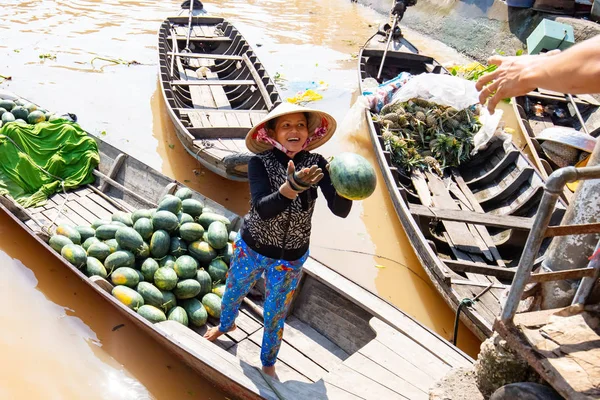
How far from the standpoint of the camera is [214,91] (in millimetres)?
8742

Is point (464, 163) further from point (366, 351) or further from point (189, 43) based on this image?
point (189, 43)

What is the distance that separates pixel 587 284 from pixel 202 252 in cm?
318

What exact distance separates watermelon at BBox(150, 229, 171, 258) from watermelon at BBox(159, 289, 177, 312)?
38 centimetres

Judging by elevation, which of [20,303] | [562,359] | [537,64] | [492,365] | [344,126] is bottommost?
[20,303]

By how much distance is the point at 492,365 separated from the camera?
2.54m

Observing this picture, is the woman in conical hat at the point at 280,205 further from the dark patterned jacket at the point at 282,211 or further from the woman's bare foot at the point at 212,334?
the woman's bare foot at the point at 212,334

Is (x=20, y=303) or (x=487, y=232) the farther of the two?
(x=487, y=232)

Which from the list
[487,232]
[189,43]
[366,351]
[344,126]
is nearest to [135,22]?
[189,43]

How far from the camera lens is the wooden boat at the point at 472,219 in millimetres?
4852

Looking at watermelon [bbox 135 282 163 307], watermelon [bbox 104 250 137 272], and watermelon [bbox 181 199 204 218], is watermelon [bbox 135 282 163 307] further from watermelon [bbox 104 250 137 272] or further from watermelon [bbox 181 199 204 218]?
watermelon [bbox 181 199 204 218]

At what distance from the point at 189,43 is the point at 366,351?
886cm

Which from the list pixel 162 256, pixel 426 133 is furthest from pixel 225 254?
pixel 426 133

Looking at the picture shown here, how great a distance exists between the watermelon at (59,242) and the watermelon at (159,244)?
79cm

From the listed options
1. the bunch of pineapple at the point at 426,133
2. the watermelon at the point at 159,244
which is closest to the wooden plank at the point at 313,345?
the watermelon at the point at 159,244
